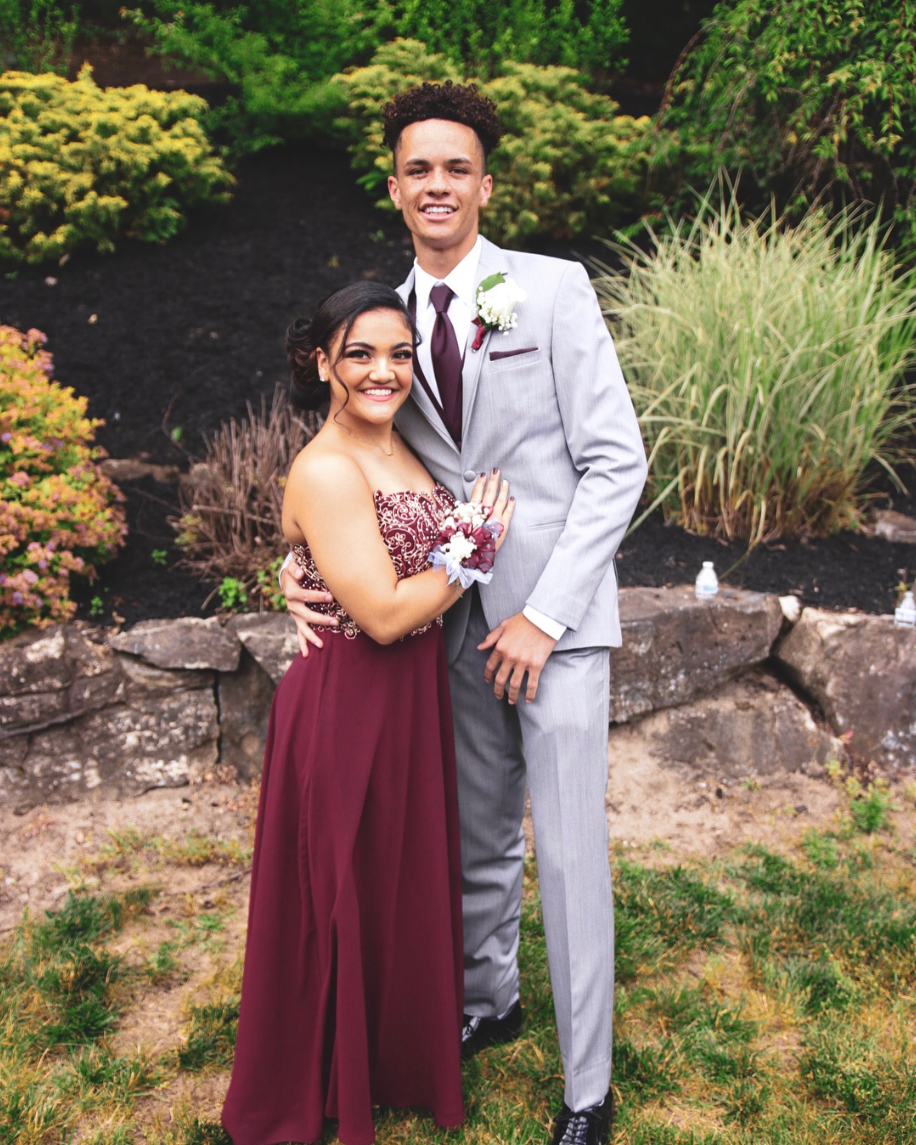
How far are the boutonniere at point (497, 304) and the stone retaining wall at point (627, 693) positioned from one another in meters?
1.96

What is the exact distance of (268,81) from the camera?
7.40 metres

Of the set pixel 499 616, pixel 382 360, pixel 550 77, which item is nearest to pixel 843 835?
pixel 499 616

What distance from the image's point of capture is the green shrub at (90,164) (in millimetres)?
6090

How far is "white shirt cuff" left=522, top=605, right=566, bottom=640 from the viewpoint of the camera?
7.78ft

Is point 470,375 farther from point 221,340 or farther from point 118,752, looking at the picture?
point 221,340

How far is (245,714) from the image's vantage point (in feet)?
13.6

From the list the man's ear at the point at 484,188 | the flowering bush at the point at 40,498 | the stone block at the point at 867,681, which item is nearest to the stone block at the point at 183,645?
the flowering bush at the point at 40,498

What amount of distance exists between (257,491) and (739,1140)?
3.18 m

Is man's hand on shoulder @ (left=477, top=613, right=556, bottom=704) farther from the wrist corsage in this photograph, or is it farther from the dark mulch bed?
the dark mulch bed

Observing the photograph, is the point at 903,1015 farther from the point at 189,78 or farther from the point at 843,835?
the point at 189,78

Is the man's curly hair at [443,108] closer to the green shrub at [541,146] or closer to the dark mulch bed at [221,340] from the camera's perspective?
the dark mulch bed at [221,340]

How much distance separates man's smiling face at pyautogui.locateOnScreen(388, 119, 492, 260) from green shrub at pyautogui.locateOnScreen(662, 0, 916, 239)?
405 centimetres

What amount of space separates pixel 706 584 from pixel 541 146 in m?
3.60

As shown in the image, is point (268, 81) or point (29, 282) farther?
point (268, 81)
